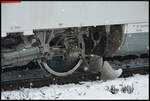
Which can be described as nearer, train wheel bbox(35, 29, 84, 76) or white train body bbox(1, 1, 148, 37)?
white train body bbox(1, 1, 148, 37)

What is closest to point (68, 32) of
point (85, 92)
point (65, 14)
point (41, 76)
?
point (65, 14)

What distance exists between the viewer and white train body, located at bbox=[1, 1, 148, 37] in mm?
6051

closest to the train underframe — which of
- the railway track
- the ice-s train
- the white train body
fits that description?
the ice-s train

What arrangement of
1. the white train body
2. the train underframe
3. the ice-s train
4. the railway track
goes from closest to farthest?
1. the white train body
2. the ice-s train
3. the train underframe
4. the railway track

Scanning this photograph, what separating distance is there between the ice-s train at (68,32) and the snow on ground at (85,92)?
18.3 inches

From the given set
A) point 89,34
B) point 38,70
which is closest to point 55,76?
point 38,70

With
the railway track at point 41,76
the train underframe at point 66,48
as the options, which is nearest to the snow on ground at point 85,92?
the railway track at point 41,76

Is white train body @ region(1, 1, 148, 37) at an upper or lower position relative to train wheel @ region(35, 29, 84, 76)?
upper

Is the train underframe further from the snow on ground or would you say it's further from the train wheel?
the snow on ground

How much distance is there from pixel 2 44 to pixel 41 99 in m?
1.38

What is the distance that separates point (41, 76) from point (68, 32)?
121cm

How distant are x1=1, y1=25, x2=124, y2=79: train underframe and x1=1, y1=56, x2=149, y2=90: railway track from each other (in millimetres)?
163

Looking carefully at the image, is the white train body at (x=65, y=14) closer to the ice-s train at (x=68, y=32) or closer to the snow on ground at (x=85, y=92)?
the ice-s train at (x=68, y=32)

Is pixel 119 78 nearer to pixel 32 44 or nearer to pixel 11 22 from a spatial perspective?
pixel 32 44
